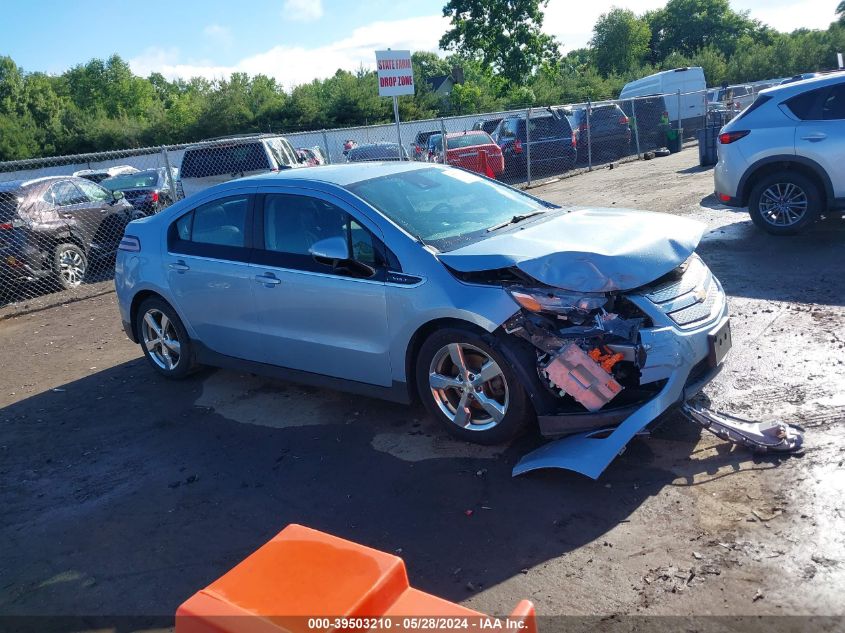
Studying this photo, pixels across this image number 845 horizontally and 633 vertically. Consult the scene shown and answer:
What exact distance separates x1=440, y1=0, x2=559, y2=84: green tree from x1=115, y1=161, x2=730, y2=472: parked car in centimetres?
4230

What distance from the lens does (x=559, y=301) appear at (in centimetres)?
416

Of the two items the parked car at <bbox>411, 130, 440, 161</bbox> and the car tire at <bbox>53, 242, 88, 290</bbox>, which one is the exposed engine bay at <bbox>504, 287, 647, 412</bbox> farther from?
the parked car at <bbox>411, 130, 440, 161</bbox>

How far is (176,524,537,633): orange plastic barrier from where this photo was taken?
1.70m

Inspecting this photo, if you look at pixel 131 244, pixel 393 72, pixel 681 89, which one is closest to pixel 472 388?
pixel 131 244

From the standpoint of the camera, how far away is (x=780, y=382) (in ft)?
16.6

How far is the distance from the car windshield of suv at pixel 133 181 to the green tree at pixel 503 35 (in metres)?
32.2

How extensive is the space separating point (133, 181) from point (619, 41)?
58380mm

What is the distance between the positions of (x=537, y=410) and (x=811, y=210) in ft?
20.9

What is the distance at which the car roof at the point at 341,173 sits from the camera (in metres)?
5.35

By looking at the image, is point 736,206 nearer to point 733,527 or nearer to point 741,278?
point 741,278

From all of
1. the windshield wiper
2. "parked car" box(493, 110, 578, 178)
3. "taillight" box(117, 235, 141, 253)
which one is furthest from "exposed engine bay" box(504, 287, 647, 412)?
"parked car" box(493, 110, 578, 178)

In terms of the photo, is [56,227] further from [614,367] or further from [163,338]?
[614,367]

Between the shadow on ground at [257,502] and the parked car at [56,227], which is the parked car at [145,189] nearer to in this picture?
the parked car at [56,227]

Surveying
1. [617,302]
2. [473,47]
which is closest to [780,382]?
[617,302]
